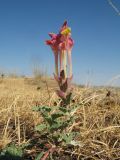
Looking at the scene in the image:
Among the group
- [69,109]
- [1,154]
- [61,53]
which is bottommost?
[1,154]

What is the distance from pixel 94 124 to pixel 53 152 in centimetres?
62

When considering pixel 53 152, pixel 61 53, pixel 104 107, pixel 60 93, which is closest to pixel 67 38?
pixel 61 53

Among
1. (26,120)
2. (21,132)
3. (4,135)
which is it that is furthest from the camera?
(26,120)

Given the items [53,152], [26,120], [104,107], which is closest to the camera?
[53,152]

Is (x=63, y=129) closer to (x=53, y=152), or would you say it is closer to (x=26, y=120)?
(x=53, y=152)

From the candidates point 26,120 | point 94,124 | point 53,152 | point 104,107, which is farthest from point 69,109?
point 104,107

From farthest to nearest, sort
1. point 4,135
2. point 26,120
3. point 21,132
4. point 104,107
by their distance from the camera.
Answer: point 104,107, point 26,120, point 21,132, point 4,135

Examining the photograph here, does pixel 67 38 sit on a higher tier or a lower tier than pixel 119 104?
higher

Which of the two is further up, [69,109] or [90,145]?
[69,109]

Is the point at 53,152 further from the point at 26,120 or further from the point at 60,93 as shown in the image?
the point at 26,120

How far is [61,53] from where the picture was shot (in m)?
2.43

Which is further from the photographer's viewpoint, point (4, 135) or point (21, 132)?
point (21, 132)

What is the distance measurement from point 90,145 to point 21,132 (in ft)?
1.96

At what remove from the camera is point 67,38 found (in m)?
2.38
